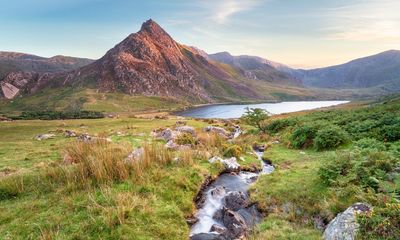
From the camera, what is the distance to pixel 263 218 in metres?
12.3

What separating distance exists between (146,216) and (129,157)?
4.83 m

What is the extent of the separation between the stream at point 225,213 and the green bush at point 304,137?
1164cm

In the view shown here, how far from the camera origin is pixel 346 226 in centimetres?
889

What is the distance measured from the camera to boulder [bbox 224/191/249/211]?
13.6 metres

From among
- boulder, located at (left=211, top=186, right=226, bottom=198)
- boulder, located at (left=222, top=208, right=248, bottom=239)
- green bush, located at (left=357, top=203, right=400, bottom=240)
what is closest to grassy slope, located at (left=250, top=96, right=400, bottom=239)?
green bush, located at (left=357, top=203, right=400, bottom=240)

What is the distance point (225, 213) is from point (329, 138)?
52.6 feet

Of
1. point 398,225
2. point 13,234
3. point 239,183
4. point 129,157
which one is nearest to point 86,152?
point 129,157

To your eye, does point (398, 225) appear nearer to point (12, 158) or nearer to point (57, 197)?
point (57, 197)

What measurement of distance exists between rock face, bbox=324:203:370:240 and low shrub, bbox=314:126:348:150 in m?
15.5

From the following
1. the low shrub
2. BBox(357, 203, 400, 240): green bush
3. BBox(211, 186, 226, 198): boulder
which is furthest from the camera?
the low shrub

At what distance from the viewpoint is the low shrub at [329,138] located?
23.8 meters

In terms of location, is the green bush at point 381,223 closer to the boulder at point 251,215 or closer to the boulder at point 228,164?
the boulder at point 251,215

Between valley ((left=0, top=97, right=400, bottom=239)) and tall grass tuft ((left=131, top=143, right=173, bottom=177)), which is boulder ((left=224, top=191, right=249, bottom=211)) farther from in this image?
tall grass tuft ((left=131, top=143, right=173, bottom=177))

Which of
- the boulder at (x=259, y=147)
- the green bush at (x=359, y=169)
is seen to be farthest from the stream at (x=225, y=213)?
the boulder at (x=259, y=147)
